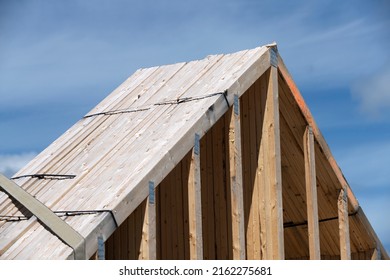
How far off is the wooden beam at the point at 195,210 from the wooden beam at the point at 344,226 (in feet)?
13.8

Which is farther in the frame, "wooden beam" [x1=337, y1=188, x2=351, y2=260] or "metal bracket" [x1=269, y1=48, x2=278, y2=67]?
"wooden beam" [x1=337, y1=188, x2=351, y2=260]

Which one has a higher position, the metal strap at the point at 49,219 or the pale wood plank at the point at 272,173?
the pale wood plank at the point at 272,173

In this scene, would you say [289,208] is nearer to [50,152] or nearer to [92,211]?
[50,152]

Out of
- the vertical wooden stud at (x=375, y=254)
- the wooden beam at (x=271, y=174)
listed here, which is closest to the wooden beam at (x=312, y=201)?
the wooden beam at (x=271, y=174)

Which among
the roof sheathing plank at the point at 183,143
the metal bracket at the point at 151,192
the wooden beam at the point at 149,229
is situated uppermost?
the roof sheathing plank at the point at 183,143

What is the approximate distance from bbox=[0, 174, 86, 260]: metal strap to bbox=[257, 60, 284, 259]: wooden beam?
3.95m

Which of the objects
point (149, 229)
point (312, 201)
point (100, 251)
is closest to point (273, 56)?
point (312, 201)

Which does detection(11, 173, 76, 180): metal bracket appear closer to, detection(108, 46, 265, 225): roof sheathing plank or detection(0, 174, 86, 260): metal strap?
detection(0, 174, 86, 260): metal strap

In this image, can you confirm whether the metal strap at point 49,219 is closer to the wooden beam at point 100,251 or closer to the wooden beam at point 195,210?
the wooden beam at point 100,251

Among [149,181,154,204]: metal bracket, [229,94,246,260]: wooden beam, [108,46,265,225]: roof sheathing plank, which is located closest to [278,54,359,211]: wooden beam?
[108,46,265,225]: roof sheathing plank

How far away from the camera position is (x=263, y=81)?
1538 cm

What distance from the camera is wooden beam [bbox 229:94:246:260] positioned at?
47.1 feet

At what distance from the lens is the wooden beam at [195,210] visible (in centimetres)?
1343
